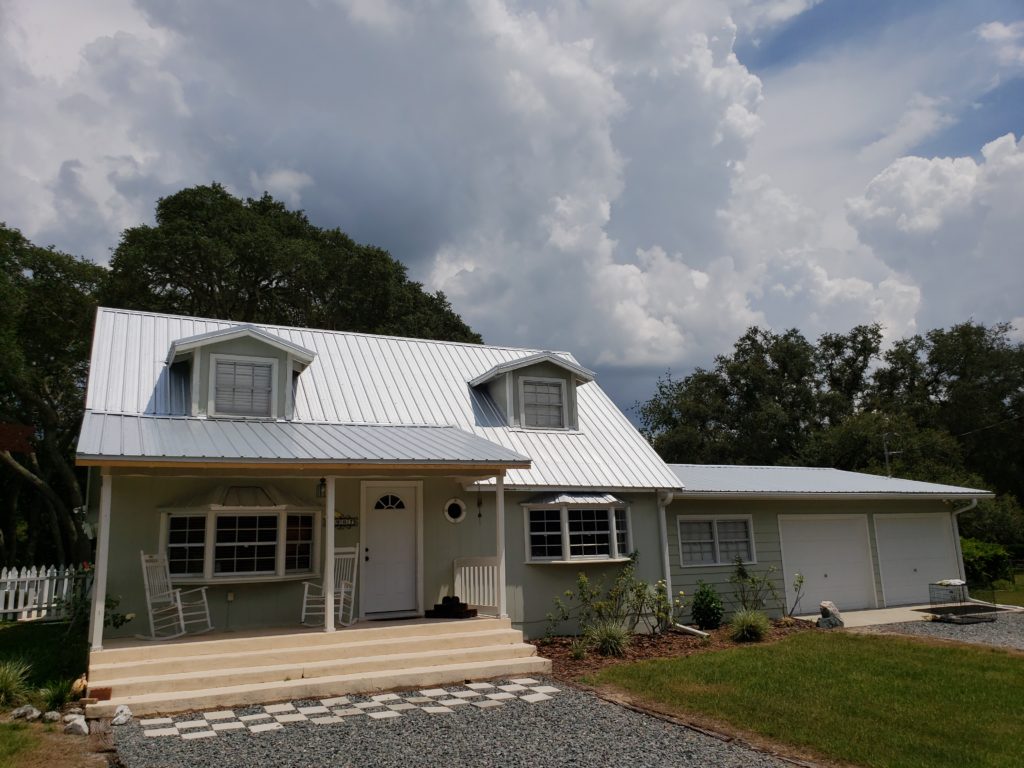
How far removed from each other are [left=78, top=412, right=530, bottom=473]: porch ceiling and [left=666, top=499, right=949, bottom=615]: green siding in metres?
4.66

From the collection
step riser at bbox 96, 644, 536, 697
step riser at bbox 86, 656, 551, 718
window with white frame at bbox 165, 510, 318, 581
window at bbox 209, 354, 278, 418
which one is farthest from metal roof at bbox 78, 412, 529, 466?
step riser at bbox 86, 656, 551, 718

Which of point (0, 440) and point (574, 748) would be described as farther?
point (0, 440)

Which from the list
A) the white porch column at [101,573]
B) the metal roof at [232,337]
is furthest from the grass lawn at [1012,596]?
the white porch column at [101,573]

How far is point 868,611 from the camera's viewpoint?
15.8 metres

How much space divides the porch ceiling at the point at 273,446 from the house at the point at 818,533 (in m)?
4.63

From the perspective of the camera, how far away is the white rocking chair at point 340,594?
34.5 feet

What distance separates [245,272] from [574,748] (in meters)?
23.9

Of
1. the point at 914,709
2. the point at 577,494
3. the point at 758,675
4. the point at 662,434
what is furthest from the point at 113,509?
the point at 662,434

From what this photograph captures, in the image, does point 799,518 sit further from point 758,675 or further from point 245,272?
point 245,272

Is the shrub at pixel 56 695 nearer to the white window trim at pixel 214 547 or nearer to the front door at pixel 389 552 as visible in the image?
the white window trim at pixel 214 547

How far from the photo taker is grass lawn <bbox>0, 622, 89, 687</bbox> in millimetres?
9055

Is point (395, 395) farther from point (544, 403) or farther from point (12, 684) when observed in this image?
point (12, 684)

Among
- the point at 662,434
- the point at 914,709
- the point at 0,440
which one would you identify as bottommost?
the point at 914,709

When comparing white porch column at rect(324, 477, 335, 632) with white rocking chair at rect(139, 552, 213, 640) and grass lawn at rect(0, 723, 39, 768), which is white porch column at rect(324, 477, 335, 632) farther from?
grass lawn at rect(0, 723, 39, 768)
